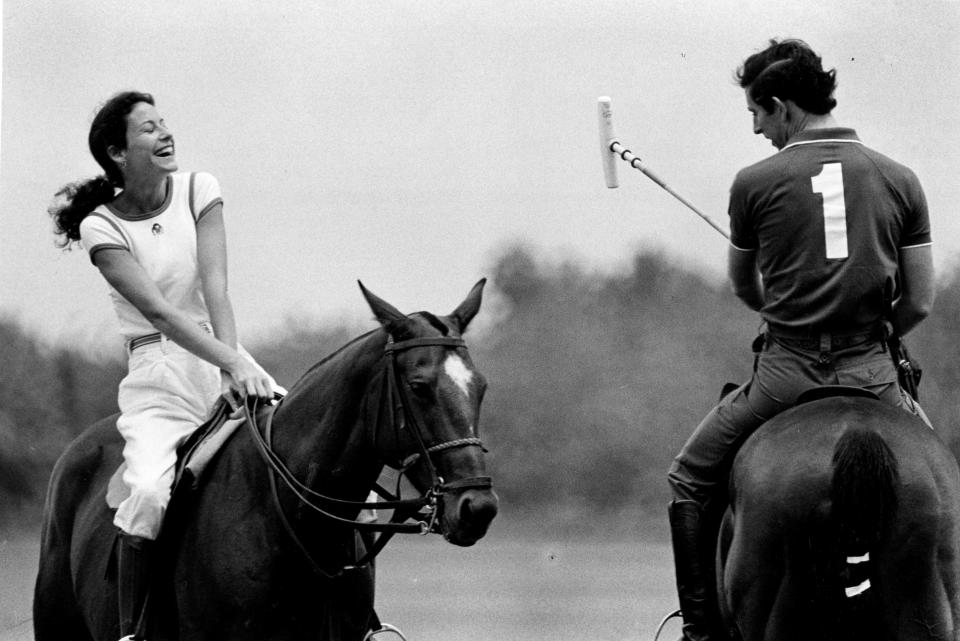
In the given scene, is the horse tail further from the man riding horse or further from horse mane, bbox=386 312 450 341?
horse mane, bbox=386 312 450 341

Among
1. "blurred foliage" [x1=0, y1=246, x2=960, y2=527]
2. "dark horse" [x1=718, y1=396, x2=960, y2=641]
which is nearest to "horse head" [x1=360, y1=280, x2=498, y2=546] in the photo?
"dark horse" [x1=718, y1=396, x2=960, y2=641]

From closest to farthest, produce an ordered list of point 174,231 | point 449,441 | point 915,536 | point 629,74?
1. point 915,536
2. point 449,441
3. point 174,231
4. point 629,74

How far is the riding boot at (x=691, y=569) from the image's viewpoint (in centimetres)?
387

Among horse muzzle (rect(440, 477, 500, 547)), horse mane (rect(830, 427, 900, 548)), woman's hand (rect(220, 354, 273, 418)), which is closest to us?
horse mane (rect(830, 427, 900, 548))

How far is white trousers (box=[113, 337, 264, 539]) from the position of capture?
3834 mm

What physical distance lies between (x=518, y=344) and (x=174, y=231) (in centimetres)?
274

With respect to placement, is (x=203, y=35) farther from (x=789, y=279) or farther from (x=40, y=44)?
(x=789, y=279)

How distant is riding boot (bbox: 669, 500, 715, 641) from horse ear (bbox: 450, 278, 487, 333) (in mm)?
781

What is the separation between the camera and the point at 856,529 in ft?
10.3

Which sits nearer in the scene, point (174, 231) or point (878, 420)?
point (878, 420)

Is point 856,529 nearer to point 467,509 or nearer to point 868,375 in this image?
point 868,375

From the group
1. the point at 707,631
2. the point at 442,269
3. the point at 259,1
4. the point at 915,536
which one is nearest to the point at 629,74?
the point at 442,269

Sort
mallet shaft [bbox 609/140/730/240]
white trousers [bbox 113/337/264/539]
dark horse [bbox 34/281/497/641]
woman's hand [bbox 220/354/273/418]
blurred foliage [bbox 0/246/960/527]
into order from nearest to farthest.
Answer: dark horse [bbox 34/281/497/641] → white trousers [bbox 113/337/264/539] → woman's hand [bbox 220/354/273/418] → mallet shaft [bbox 609/140/730/240] → blurred foliage [bbox 0/246/960/527]

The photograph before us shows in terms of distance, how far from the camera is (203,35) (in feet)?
22.3
